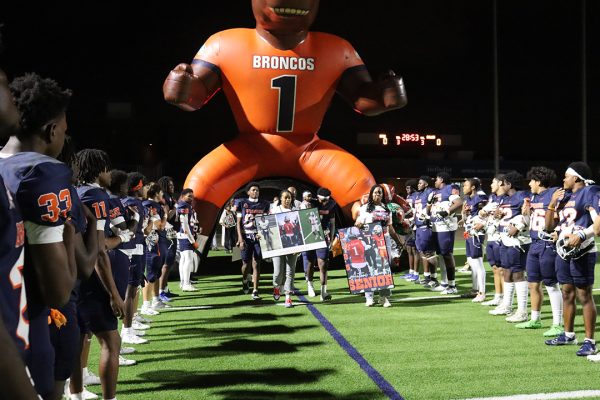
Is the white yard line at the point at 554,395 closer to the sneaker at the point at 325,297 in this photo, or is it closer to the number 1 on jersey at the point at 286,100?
the sneaker at the point at 325,297

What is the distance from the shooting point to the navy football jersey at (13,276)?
152 cm

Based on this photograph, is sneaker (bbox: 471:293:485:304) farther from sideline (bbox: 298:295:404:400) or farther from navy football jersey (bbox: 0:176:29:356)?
navy football jersey (bbox: 0:176:29:356)

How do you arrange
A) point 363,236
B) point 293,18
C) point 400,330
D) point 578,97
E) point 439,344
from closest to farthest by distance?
point 439,344, point 400,330, point 363,236, point 293,18, point 578,97

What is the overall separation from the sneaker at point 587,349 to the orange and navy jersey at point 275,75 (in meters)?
5.81

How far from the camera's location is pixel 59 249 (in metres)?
1.85

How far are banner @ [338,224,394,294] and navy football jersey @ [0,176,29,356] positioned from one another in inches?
241

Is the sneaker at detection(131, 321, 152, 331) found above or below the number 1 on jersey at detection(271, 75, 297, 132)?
below

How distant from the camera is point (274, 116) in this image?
933 cm

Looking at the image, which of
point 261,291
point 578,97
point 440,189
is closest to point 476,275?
point 440,189

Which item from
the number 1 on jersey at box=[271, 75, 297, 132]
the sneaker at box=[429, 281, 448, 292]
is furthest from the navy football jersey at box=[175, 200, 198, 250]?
the sneaker at box=[429, 281, 448, 292]

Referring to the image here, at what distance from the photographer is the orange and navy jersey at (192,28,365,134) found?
908cm

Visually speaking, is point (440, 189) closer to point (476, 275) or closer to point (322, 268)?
point (476, 275)

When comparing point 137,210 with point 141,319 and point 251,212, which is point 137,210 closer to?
point 141,319

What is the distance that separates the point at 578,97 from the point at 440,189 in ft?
75.5
